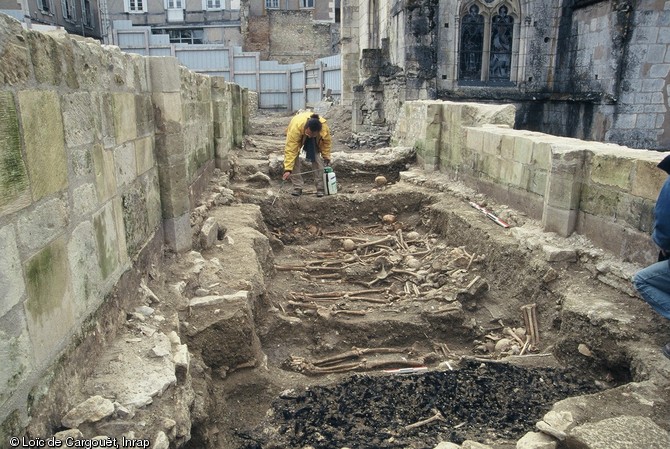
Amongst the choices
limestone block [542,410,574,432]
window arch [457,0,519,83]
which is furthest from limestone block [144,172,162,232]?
window arch [457,0,519,83]

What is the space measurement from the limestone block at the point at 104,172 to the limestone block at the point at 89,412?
1.42m

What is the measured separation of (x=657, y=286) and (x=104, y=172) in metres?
4.40

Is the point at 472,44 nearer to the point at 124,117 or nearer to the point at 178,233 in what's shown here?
the point at 178,233

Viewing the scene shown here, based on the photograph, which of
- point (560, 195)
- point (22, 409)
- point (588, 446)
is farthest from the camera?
point (560, 195)

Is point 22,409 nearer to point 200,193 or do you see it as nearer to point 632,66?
point 200,193

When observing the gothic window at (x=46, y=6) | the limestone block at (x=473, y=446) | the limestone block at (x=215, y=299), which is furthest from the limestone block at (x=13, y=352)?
the gothic window at (x=46, y=6)

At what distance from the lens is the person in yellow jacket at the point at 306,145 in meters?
9.69

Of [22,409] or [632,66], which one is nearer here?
[22,409]

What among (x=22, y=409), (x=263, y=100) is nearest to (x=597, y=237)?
(x=22, y=409)

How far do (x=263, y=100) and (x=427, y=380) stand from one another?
27.2m

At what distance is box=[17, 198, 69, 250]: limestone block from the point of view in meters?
2.44

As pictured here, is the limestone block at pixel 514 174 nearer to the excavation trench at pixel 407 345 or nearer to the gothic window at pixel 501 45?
the excavation trench at pixel 407 345

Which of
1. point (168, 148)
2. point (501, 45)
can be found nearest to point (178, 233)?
point (168, 148)

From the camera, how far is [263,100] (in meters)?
29.8
